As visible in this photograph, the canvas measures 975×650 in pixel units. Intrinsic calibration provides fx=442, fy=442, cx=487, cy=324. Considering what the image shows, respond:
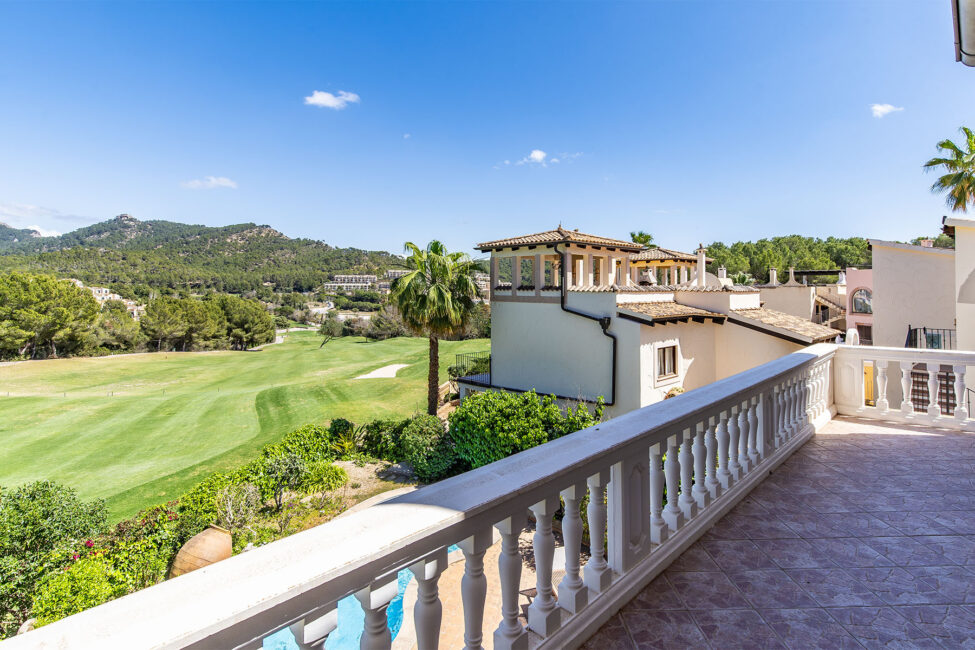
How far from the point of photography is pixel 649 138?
80.3 ft

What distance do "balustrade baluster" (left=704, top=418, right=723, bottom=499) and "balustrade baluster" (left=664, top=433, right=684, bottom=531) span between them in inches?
13.5

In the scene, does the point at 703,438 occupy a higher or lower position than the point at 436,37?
lower

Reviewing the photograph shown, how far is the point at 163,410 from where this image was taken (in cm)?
3089

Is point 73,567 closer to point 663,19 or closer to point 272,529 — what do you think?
point 272,529

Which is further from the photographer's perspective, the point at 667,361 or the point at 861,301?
the point at 861,301

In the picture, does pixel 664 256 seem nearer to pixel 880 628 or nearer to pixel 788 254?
pixel 880 628

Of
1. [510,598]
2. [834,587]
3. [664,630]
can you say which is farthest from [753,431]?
[510,598]

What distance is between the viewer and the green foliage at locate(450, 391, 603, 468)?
10438 mm

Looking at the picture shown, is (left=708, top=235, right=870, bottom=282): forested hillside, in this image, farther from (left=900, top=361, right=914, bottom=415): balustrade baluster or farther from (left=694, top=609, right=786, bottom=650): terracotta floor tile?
(left=694, top=609, right=786, bottom=650): terracotta floor tile

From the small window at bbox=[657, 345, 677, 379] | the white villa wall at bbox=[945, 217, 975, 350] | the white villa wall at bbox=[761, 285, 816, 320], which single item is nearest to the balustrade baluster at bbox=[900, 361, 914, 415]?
the white villa wall at bbox=[945, 217, 975, 350]

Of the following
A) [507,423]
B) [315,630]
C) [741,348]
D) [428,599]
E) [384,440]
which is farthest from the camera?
[384,440]

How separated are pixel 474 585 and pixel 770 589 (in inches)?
63.3

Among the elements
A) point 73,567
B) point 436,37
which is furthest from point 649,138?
point 73,567

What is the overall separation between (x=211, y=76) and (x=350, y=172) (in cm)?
1651
